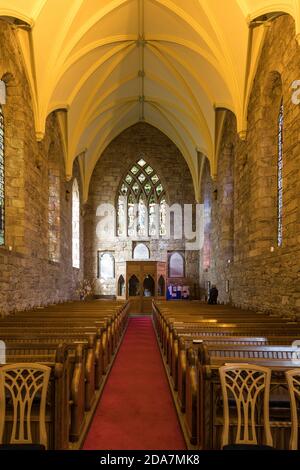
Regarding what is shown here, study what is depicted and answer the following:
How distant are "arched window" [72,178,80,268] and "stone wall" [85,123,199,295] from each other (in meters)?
1.46

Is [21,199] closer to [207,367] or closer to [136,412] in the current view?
[136,412]

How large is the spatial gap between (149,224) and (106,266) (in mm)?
3155

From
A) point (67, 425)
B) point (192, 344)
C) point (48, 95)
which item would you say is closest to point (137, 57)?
point (48, 95)

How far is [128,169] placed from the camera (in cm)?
2056

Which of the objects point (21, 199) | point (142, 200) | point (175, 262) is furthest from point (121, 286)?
point (21, 199)

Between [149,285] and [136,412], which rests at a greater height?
[149,285]

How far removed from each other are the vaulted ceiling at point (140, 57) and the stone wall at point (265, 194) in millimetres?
701

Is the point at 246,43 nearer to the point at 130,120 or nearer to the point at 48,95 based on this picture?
the point at 48,95

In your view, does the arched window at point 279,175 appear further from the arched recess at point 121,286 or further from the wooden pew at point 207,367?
the arched recess at point 121,286

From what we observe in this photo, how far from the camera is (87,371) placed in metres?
Answer: 4.59

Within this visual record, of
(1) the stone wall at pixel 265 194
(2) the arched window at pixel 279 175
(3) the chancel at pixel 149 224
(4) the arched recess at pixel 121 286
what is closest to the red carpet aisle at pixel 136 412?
(3) the chancel at pixel 149 224

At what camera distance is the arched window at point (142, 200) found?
20500 millimetres

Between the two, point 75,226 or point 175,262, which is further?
point 175,262

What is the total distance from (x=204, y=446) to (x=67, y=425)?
1258 millimetres
